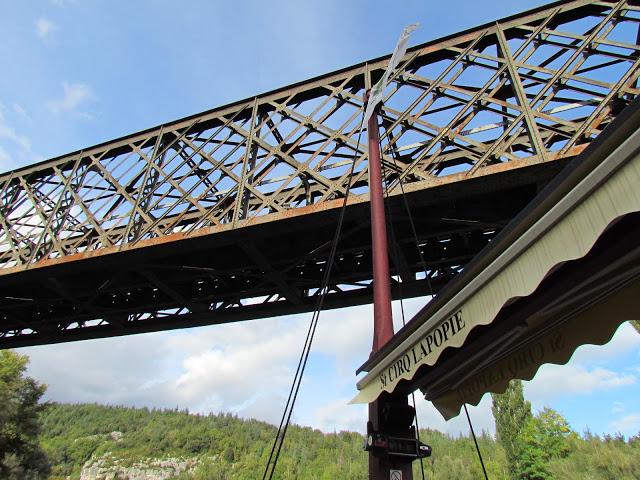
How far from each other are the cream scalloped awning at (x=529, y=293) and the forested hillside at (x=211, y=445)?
8398 centimetres

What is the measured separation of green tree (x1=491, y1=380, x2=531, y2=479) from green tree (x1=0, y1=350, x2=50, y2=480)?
37.9m

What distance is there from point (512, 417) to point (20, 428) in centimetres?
4049

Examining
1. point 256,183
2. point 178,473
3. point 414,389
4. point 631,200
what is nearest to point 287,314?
point 256,183

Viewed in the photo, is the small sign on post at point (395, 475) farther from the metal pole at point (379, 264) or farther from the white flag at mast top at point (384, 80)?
the white flag at mast top at point (384, 80)

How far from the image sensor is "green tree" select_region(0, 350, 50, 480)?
23875mm

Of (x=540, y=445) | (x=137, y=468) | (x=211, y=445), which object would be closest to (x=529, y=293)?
(x=540, y=445)

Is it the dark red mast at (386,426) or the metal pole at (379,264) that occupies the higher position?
the metal pole at (379,264)

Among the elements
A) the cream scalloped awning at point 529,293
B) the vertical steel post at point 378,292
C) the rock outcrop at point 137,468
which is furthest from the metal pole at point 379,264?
the rock outcrop at point 137,468

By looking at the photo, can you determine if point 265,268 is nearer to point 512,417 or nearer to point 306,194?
point 306,194

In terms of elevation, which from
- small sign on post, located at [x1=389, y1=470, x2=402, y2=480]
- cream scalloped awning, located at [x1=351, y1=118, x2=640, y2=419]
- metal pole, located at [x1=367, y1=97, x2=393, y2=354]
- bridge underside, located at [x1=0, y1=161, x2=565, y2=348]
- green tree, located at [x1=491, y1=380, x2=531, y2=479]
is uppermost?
green tree, located at [x1=491, y1=380, x2=531, y2=479]

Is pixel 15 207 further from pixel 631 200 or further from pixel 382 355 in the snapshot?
pixel 631 200

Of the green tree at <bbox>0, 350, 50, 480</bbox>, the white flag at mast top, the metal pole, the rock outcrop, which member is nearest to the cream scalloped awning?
the metal pole

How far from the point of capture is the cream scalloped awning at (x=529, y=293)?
190 centimetres

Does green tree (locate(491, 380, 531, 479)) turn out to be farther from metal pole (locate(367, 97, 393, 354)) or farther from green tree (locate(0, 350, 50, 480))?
metal pole (locate(367, 97, 393, 354))
